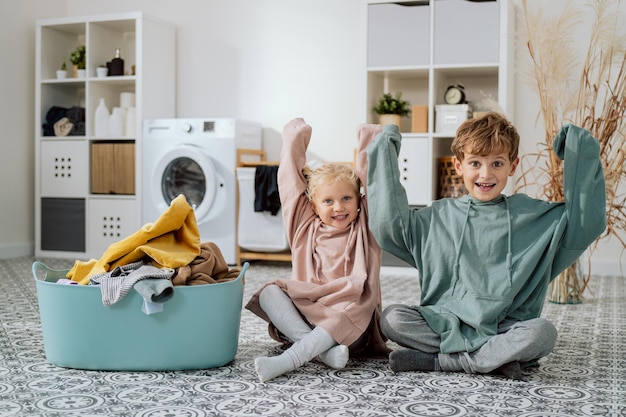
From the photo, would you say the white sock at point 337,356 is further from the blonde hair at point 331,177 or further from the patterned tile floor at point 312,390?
the blonde hair at point 331,177

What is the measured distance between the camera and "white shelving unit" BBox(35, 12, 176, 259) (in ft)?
17.0

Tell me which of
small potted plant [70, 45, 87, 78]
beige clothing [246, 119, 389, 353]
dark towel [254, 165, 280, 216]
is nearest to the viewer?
beige clothing [246, 119, 389, 353]

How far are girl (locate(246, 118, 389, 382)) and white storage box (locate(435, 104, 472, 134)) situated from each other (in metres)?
2.12

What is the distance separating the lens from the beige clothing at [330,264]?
2.21m

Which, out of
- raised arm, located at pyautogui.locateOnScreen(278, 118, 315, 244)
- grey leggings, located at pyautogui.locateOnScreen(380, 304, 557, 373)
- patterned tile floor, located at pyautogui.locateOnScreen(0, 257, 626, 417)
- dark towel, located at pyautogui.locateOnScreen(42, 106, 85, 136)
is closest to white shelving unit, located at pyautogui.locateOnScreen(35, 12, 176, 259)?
dark towel, located at pyautogui.locateOnScreen(42, 106, 85, 136)

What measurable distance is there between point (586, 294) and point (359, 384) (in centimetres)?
216

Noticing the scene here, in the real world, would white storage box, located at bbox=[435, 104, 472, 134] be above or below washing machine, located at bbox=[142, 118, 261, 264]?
above

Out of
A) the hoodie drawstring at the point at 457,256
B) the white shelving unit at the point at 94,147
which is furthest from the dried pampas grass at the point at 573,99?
the white shelving unit at the point at 94,147

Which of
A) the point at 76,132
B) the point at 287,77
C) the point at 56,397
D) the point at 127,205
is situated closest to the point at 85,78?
the point at 76,132

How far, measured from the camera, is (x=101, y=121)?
5.23 metres

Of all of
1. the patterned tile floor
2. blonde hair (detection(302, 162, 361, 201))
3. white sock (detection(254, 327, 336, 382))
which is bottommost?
the patterned tile floor

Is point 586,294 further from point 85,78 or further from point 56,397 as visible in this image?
point 85,78

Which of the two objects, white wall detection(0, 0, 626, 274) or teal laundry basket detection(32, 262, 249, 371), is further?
white wall detection(0, 0, 626, 274)

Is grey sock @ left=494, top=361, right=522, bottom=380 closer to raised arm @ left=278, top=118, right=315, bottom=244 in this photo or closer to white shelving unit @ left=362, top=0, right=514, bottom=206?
raised arm @ left=278, top=118, right=315, bottom=244
